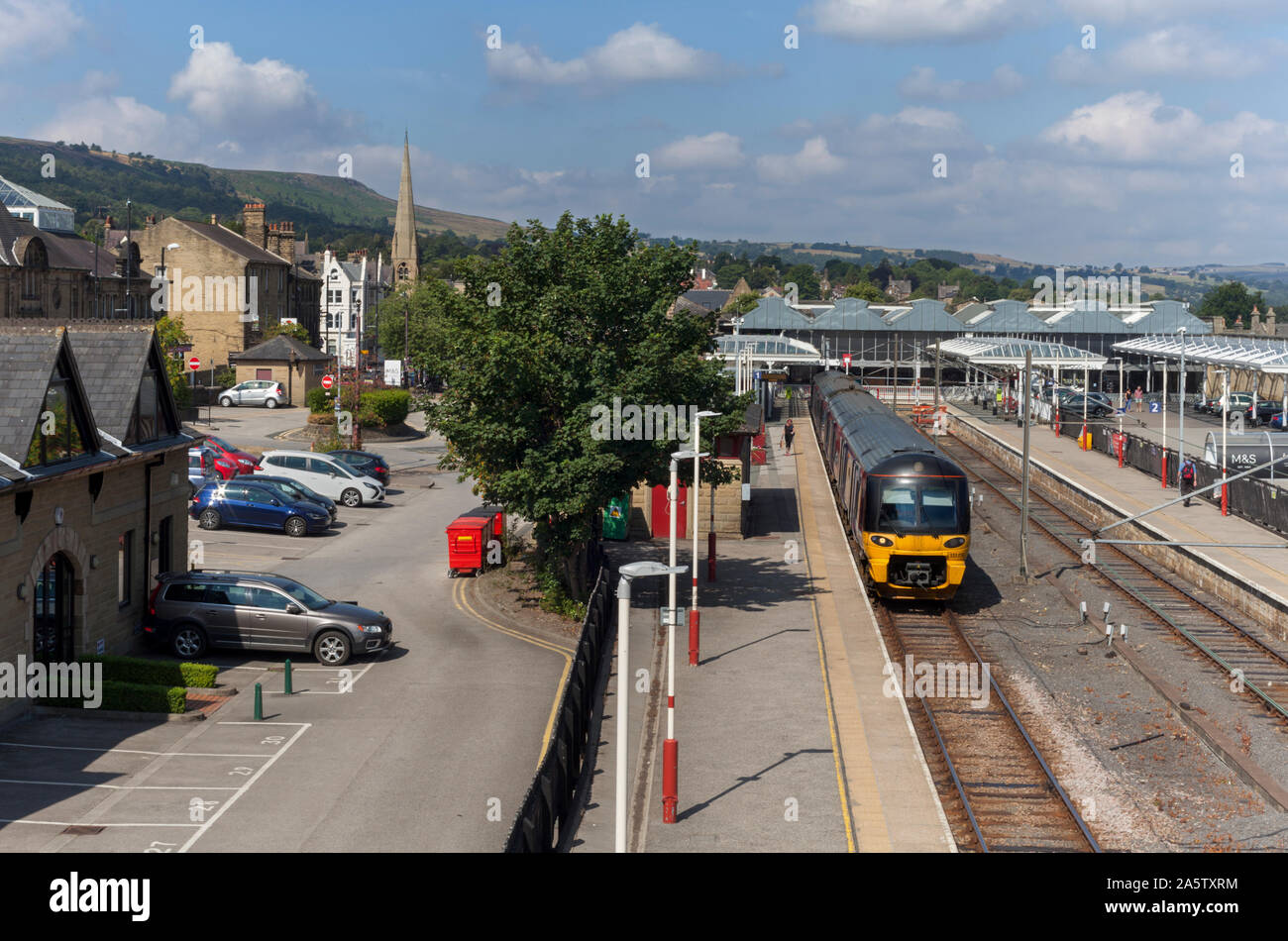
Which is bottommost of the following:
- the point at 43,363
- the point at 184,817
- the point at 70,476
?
the point at 184,817

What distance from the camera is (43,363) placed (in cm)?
2122

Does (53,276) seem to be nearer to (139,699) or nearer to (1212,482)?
(139,699)

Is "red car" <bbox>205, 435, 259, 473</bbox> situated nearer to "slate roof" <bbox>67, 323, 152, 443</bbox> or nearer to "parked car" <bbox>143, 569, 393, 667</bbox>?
"slate roof" <bbox>67, 323, 152, 443</bbox>

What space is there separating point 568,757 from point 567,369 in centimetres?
1159

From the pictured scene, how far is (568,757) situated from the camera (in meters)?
17.4

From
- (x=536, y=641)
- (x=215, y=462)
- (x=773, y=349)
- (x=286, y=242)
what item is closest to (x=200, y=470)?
(x=215, y=462)

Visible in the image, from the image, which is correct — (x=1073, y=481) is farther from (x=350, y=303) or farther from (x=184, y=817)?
(x=350, y=303)

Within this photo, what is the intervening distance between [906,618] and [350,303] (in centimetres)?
10444

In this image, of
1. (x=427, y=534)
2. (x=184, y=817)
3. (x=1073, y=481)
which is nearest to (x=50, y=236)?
(x=427, y=534)

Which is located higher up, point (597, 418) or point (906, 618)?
point (597, 418)

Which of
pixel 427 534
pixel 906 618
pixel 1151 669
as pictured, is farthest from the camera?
pixel 427 534

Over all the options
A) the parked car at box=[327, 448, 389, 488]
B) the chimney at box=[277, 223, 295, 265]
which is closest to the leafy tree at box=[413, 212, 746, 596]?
the parked car at box=[327, 448, 389, 488]
